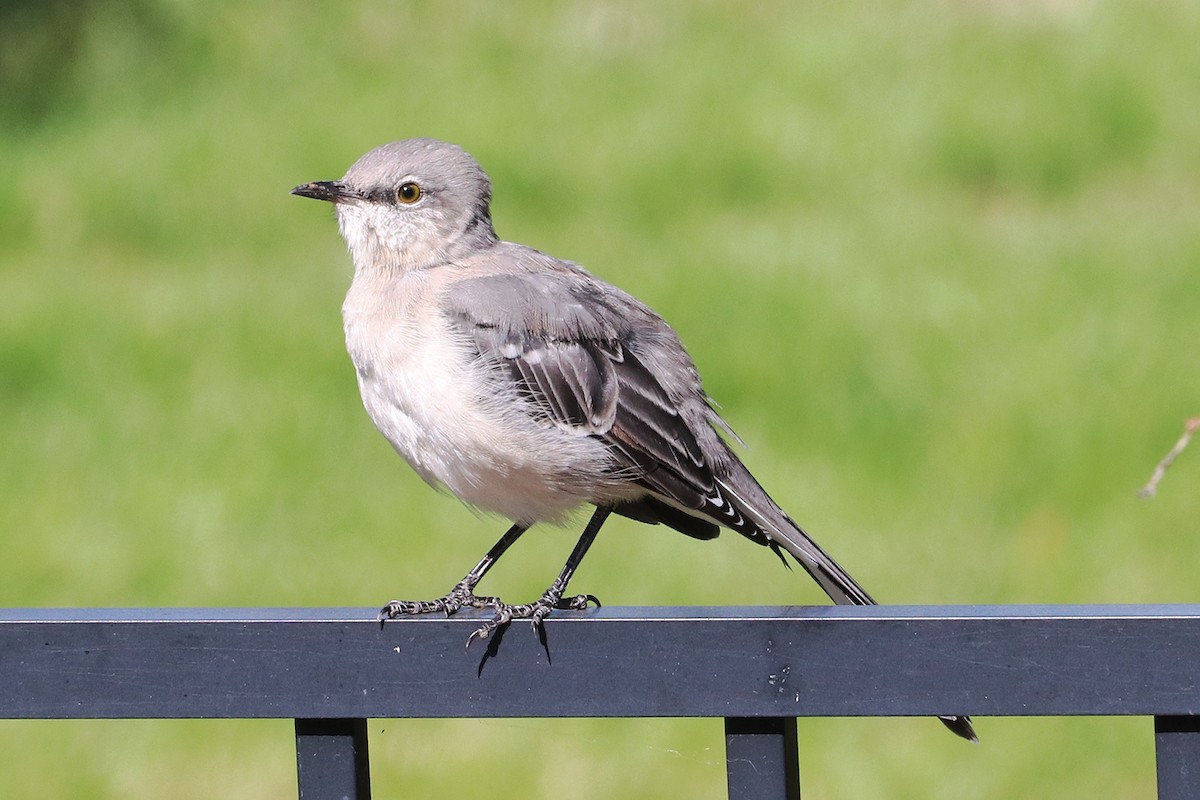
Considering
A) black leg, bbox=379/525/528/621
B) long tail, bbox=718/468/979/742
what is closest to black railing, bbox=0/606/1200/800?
black leg, bbox=379/525/528/621

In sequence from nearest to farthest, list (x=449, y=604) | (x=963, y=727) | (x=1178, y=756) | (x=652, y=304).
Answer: (x=1178, y=756) → (x=963, y=727) → (x=449, y=604) → (x=652, y=304)

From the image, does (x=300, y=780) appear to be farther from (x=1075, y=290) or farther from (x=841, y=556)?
(x=1075, y=290)

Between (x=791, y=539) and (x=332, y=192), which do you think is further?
(x=332, y=192)

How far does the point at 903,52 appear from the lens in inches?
385

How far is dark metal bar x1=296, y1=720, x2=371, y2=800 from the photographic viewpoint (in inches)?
103

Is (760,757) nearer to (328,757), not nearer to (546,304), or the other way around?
(328,757)

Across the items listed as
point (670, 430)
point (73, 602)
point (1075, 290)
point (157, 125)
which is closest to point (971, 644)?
point (670, 430)

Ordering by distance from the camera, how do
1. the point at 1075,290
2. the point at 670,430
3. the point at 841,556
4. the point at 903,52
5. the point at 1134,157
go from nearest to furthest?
1. the point at 670,430
2. the point at 841,556
3. the point at 1075,290
4. the point at 1134,157
5. the point at 903,52

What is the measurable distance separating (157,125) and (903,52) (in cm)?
449

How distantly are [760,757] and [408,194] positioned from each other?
6.62ft

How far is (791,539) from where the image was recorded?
360 centimetres

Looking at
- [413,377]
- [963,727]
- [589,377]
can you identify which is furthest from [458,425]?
[963,727]

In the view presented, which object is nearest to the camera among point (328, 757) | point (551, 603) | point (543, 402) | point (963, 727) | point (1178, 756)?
point (1178, 756)

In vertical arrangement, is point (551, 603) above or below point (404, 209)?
below
